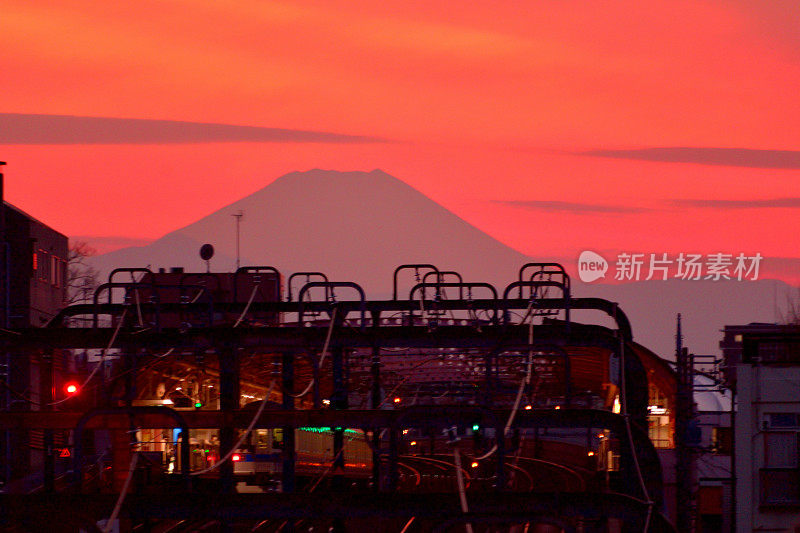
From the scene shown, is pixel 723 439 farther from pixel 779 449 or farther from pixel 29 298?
pixel 29 298

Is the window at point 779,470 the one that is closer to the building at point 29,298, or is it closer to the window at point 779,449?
the window at point 779,449

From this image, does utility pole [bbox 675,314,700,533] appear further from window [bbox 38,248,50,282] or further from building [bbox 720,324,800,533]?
window [bbox 38,248,50,282]

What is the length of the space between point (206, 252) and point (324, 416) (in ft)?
77.7

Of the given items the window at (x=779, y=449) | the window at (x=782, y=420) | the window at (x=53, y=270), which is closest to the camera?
the window at (x=779, y=449)

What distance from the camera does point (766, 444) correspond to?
3133 cm

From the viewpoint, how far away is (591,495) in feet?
36.0

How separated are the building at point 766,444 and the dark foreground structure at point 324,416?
2750mm

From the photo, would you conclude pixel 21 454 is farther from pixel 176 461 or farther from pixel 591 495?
pixel 591 495

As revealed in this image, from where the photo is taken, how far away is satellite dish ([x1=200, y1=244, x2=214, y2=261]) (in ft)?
127

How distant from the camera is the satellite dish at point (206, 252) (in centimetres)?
3878

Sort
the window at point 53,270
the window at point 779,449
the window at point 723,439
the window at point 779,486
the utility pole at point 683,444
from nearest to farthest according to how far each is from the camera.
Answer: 1. the utility pole at point 683,444
2. the window at point 779,486
3. the window at point 779,449
4. the window at point 723,439
5. the window at point 53,270

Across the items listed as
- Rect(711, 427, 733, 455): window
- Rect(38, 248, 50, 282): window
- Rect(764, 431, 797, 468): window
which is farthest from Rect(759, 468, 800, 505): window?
Rect(38, 248, 50, 282): window

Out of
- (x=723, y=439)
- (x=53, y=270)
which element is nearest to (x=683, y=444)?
(x=723, y=439)

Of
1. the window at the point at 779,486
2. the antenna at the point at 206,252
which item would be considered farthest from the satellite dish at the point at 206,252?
the window at the point at 779,486
